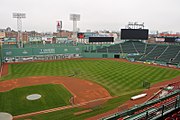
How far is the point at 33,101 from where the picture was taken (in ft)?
89.0

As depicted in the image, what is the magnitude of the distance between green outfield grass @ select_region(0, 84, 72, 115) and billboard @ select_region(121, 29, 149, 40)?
51.9 m

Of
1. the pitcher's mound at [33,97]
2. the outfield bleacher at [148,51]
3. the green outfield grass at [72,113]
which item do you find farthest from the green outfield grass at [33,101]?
the outfield bleacher at [148,51]

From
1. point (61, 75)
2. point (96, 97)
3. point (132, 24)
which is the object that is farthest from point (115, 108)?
point (132, 24)

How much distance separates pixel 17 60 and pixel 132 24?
5123 centimetres

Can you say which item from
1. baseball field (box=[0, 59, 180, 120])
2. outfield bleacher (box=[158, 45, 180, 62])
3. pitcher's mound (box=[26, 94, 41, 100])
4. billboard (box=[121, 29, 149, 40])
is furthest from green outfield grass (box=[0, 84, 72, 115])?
billboard (box=[121, 29, 149, 40])

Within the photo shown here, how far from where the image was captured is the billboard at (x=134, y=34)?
78.5 meters

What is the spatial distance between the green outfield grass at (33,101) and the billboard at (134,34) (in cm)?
5194

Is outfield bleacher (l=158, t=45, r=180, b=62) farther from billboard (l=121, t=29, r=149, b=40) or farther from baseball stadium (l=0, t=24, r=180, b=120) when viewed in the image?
billboard (l=121, t=29, r=149, b=40)

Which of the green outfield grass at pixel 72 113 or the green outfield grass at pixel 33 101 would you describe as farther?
the green outfield grass at pixel 33 101

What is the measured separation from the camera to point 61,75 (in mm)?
44000

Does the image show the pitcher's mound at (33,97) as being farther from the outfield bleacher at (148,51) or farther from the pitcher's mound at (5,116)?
the outfield bleacher at (148,51)

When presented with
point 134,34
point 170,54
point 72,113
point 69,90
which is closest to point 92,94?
point 69,90

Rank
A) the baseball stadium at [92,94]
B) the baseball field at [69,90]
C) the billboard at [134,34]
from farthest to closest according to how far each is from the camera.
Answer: the billboard at [134,34] < the baseball field at [69,90] < the baseball stadium at [92,94]

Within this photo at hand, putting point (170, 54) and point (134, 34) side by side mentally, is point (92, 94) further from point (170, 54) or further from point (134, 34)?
point (134, 34)
